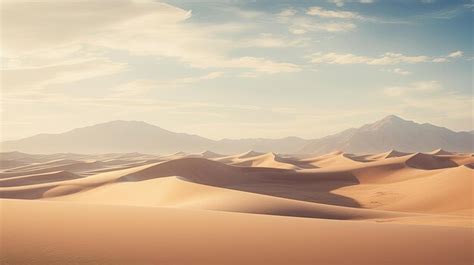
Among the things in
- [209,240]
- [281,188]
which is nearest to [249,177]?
[281,188]

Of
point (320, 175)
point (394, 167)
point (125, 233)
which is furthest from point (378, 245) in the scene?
point (394, 167)

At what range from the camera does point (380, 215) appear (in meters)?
15.5

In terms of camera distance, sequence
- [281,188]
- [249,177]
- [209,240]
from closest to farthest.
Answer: [209,240], [281,188], [249,177]

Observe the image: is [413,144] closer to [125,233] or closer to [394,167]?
[394,167]

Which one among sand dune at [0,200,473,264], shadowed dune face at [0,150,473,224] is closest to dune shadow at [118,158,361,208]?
shadowed dune face at [0,150,473,224]

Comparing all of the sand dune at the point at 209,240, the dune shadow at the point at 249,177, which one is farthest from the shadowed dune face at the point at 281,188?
the sand dune at the point at 209,240

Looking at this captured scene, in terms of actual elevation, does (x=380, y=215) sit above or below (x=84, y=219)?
below

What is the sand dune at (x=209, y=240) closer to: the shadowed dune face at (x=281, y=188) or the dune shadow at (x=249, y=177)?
the shadowed dune face at (x=281, y=188)

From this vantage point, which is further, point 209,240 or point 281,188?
point 281,188

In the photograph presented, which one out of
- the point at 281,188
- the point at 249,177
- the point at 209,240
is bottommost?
the point at 281,188

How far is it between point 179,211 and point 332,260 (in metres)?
4.91

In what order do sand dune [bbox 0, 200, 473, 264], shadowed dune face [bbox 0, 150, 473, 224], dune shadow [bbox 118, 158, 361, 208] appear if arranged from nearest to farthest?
sand dune [bbox 0, 200, 473, 264]
shadowed dune face [bbox 0, 150, 473, 224]
dune shadow [bbox 118, 158, 361, 208]

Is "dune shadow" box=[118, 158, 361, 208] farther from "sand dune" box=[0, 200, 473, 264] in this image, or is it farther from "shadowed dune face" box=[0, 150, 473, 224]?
"sand dune" box=[0, 200, 473, 264]

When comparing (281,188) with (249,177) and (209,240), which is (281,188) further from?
(209,240)
